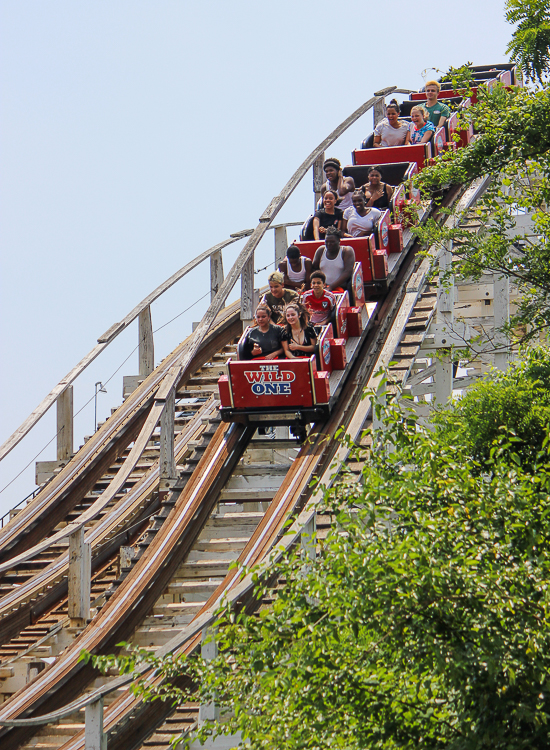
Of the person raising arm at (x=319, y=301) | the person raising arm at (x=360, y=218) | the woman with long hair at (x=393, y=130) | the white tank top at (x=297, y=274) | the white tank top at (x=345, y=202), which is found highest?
the woman with long hair at (x=393, y=130)

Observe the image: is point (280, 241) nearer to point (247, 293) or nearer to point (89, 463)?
point (247, 293)

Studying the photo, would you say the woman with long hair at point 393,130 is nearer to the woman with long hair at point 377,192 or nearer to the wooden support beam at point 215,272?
the woman with long hair at point 377,192

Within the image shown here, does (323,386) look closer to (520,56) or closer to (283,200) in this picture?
(520,56)

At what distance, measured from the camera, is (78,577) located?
27.3 ft

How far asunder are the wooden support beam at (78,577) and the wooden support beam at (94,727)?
2949 mm

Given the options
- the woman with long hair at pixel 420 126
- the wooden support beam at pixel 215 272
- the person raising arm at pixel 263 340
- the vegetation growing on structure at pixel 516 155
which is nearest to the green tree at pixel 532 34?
the vegetation growing on structure at pixel 516 155

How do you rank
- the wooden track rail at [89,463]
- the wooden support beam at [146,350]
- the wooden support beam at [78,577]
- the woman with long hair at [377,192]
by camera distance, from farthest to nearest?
1. the woman with long hair at [377,192]
2. the wooden support beam at [146,350]
3. the wooden track rail at [89,463]
4. the wooden support beam at [78,577]

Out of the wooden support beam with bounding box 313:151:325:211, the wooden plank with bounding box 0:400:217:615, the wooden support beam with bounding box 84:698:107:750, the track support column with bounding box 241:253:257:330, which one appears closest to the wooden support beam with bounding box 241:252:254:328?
the track support column with bounding box 241:253:257:330

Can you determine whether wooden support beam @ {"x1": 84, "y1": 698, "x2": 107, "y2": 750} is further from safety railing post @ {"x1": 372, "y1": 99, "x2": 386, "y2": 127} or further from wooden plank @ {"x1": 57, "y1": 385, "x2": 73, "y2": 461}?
safety railing post @ {"x1": 372, "y1": 99, "x2": 386, "y2": 127}

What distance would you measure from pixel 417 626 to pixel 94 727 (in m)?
2.33

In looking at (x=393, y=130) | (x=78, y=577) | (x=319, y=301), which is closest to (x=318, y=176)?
(x=393, y=130)

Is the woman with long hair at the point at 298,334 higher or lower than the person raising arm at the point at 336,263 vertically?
lower

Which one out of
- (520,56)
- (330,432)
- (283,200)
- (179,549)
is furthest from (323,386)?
(283,200)

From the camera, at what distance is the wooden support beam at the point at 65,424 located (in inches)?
444
